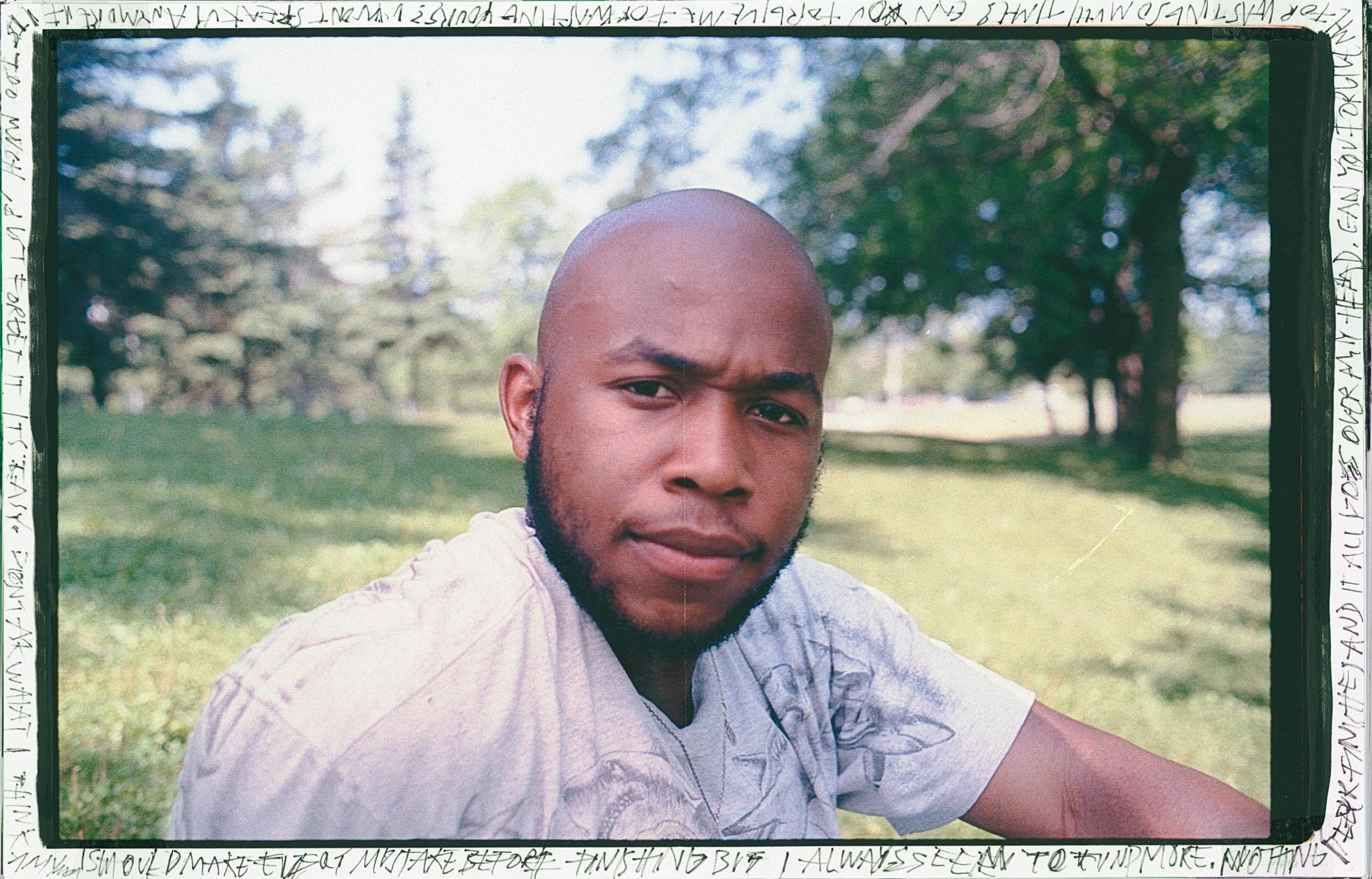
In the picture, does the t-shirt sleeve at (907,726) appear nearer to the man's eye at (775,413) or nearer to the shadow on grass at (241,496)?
the man's eye at (775,413)

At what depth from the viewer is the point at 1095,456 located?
2.76 metres

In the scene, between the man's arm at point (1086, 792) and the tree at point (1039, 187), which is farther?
the tree at point (1039, 187)

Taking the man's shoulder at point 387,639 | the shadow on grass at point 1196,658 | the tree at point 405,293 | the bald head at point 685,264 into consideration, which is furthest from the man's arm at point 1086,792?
the tree at point 405,293

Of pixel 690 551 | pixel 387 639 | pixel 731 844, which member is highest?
pixel 690 551

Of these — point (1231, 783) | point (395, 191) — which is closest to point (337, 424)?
point (395, 191)

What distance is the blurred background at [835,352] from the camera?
2279mm

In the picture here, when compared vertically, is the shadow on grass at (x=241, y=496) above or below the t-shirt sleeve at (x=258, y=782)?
above

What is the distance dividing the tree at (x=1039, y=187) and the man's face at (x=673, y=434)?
58 centimetres

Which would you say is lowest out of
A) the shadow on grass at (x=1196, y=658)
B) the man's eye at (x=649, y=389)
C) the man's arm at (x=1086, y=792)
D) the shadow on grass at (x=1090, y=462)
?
the man's arm at (x=1086, y=792)

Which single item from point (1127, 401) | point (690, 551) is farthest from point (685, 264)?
point (1127, 401)

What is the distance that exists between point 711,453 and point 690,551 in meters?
0.21

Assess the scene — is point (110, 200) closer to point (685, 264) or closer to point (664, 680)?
point (685, 264)

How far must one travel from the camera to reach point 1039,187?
2729 mm

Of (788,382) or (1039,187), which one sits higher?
(1039,187)
